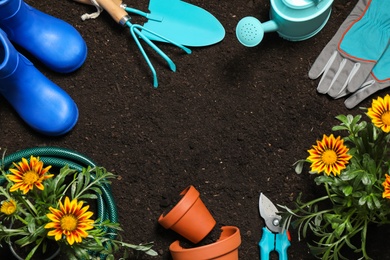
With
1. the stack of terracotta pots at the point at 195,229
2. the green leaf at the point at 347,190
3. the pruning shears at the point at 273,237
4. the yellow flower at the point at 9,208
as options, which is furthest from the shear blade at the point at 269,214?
the yellow flower at the point at 9,208

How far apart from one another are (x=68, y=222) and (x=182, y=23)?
0.74 meters

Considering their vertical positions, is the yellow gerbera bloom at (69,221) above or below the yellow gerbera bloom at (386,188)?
below

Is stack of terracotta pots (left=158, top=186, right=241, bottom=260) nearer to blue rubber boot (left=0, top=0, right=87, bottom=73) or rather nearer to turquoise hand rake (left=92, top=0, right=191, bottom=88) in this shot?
turquoise hand rake (left=92, top=0, right=191, bottom=88)

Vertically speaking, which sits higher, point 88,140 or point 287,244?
point 88,140

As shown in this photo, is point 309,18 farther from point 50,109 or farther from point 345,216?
point 50,109

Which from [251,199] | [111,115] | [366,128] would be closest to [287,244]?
[251,199]

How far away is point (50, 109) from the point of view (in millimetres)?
1662

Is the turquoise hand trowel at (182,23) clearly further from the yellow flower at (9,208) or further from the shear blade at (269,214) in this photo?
the yellow flower at (9,208)

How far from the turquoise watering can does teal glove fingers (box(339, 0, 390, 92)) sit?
11 cm

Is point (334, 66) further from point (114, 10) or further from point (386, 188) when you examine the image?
point (114, 10)

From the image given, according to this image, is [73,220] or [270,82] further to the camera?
[270,82]

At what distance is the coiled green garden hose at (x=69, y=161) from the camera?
1.61m

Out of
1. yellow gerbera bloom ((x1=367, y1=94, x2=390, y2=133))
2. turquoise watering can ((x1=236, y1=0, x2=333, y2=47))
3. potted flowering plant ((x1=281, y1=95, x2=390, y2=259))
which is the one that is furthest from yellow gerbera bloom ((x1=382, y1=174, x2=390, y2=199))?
turquoise watering can ((x1=236, y1=0, x2=333, y2=47))

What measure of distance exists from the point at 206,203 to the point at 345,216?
394mm
